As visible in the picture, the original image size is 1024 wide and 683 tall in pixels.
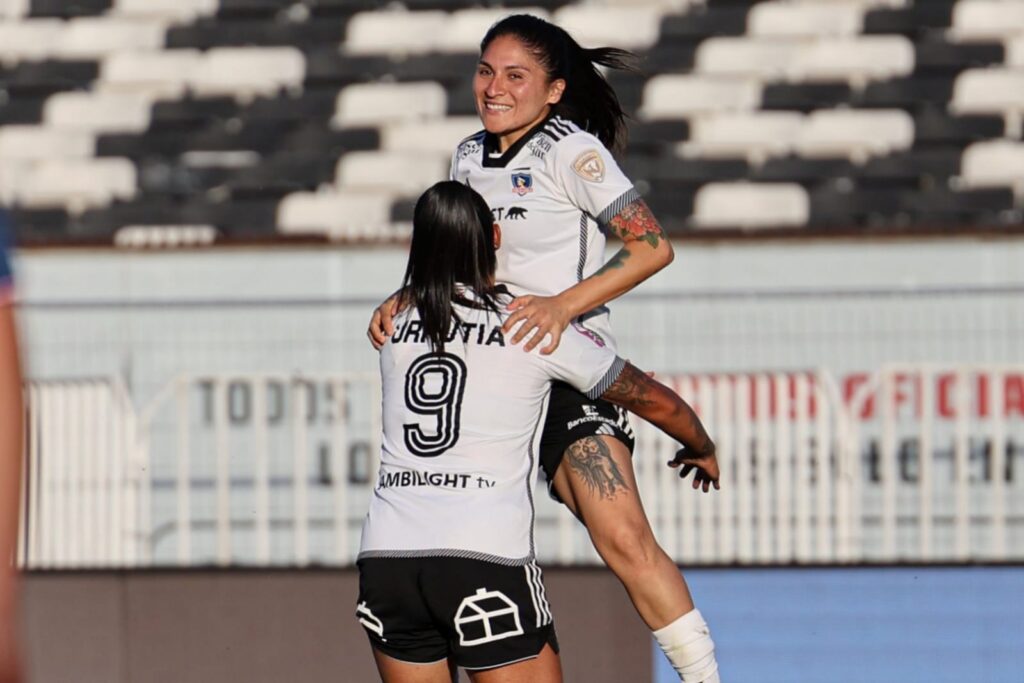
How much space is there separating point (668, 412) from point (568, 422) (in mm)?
241

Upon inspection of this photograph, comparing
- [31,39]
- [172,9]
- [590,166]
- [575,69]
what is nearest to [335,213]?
[172,9]

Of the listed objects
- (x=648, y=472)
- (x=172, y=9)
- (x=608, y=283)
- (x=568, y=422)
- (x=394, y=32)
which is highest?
(x=172, y=9)

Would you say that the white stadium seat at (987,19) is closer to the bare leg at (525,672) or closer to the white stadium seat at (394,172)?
the white stadium seat at (394,172)

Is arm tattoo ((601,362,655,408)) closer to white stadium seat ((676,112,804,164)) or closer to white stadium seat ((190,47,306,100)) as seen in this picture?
white stadium seat ((676,112,804,164))

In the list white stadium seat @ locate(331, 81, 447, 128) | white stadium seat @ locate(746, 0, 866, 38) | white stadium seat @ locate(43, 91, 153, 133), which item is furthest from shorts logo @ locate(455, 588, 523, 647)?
white stadium seat @ locate(43, 91, 153, 133)

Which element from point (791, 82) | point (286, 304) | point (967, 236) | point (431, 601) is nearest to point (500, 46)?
point (431, 601)

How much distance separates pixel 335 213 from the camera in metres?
9.48

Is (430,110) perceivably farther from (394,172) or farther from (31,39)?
(31,39)

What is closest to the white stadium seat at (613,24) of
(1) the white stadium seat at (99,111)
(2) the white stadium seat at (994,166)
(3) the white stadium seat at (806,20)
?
(3) the white stadium seat at (806,20)

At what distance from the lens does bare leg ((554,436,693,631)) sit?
13.1ft

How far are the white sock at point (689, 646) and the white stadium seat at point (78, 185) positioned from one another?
21.0 feet

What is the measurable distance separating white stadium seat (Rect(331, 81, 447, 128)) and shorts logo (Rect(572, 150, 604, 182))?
19.8 ft

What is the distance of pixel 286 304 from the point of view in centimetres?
694

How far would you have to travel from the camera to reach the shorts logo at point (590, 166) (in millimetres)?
3994
